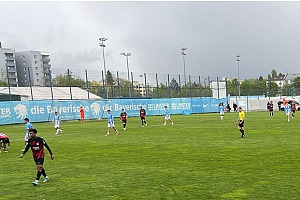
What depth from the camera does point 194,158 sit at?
555 inches

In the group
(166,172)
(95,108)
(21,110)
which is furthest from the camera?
(95,108)

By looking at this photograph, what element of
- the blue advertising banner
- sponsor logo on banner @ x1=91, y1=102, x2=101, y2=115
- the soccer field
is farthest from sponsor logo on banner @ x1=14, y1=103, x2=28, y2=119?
the soccer field

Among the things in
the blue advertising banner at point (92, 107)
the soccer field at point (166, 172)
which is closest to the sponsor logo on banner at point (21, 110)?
the blue advertising banner at point (92, 107)

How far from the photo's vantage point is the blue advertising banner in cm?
4241

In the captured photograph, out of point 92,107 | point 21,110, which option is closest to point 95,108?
point 92,107

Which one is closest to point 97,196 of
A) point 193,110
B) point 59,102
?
point 59,102

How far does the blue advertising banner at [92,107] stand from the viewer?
42406 millimetres

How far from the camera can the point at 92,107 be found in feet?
163

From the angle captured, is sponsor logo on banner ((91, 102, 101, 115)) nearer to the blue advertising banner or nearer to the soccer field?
the blue advertising banner

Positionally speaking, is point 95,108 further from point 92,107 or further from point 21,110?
point 21,110

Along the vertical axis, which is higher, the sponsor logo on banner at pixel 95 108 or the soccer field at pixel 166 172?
the sponsor logo on banner at pixel 95 108

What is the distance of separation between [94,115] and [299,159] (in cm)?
3934

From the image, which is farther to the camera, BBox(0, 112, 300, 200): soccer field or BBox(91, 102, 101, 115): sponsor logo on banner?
BBox(91, 102, 101, 115): sponsor logo on banner

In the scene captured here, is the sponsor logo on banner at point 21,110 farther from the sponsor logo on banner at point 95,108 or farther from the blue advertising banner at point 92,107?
the sponsor logo on banner at point 95,108
